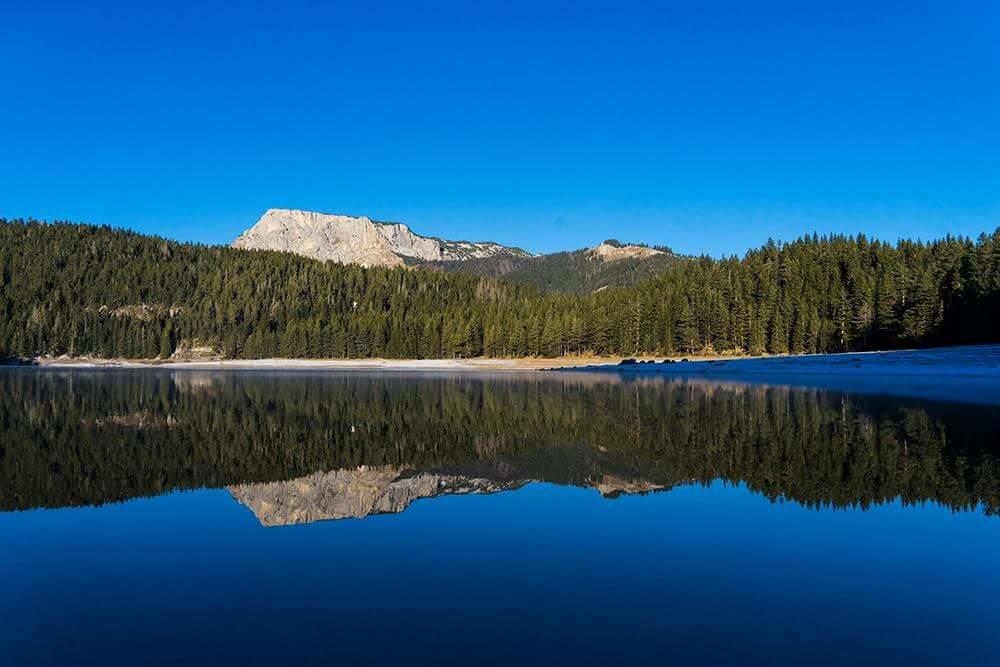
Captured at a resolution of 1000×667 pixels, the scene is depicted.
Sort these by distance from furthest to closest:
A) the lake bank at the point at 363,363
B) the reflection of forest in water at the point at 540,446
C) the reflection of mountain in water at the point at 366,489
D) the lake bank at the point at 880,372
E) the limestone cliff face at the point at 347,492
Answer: the lake bank at the point at 363,363, the lake bank at the point at 880,372, the reflection of forest in water at the point at 540,446, the reflection of mountain in water at the point at 366,489, the limestone cliff face at the point at 347,492

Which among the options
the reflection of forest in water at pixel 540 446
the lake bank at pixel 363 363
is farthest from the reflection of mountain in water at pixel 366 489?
the lake bank at pixel 363 363

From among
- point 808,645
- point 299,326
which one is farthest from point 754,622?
point 299,326

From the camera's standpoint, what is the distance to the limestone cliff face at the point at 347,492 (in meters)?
15.1

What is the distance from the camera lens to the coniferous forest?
90.0 meters

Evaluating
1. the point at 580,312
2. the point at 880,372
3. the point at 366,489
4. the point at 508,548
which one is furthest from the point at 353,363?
the point at 508,548

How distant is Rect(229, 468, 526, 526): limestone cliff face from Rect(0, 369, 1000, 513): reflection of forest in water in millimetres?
895

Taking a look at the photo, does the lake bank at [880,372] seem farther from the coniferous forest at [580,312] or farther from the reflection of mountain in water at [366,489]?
the reflection of mountain in water at [366,489]

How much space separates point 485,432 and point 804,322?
3278 inches

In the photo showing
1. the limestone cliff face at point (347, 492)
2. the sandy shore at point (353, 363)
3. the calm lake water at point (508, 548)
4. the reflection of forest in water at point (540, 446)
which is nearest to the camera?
the calm lake water at point (508, 548)

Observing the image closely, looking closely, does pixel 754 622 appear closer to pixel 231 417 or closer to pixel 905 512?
pixel 905 512

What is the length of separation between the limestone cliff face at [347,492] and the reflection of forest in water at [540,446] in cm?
90

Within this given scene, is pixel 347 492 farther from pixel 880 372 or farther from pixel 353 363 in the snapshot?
pixel 353 363

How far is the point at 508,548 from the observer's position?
40.0 feet

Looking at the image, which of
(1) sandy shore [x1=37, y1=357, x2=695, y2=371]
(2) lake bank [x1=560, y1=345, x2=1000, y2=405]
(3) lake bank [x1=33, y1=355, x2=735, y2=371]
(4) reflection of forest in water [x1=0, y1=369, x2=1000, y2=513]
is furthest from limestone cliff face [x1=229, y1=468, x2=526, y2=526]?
(1) sandy shore [x1=37, y1=357, x2=695, y2=371]
